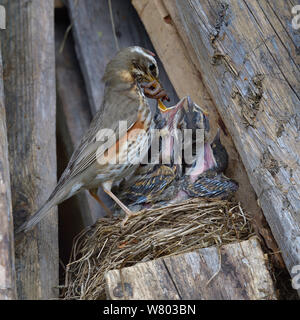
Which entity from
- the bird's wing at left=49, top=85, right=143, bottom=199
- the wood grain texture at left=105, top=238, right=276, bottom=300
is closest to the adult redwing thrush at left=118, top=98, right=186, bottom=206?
the bird's wing at left=49, top=85, right=143, bottom=199

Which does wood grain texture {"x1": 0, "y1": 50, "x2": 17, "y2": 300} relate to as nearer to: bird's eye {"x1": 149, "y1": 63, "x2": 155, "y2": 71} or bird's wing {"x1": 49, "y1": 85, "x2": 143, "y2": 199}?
bird's wing {"x1": 49, "y1": 85, "x2": 143, "y2": 199}

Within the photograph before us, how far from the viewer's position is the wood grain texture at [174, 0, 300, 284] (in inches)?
97.4

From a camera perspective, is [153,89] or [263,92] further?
[153,89]

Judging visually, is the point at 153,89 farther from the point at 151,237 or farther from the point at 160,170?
the point at 151,237

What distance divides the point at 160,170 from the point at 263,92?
1134mm

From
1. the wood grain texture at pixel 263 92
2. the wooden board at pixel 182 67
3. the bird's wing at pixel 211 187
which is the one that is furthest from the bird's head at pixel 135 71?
the wood grain texture at pixel 263 92

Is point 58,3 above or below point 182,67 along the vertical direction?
above

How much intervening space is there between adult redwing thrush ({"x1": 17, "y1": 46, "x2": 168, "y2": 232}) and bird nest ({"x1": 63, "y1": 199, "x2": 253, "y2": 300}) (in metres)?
0.24

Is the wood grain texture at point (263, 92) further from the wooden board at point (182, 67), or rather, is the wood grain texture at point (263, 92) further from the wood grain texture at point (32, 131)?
the wood grain texture at point (32, 131)

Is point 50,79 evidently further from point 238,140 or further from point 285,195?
point 285,195

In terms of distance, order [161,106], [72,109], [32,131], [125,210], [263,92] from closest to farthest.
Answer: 1. [263,92]
2. [32,131]
3. [125,210]
4. [161,106]
5. [72,109]

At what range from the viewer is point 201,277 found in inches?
96.3

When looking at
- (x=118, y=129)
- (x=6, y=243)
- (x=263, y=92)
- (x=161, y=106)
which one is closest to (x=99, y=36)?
(x=161, y=106)

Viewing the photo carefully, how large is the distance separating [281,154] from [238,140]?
287 mm
